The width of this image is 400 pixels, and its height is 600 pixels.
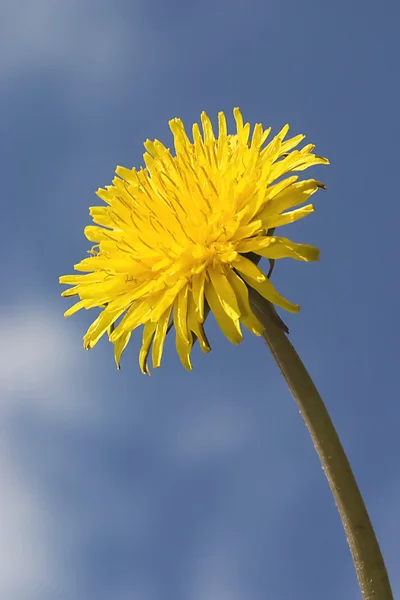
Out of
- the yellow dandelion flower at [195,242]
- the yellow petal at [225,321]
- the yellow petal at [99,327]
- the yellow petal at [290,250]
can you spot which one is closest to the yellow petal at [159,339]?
the yellow dandelion flower at [195,242]

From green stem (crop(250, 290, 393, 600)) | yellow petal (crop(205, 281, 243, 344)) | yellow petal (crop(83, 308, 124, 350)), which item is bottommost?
green stem (crop(250, 290, 393, 600))

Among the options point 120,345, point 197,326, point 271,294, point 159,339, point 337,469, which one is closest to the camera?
point 337,469

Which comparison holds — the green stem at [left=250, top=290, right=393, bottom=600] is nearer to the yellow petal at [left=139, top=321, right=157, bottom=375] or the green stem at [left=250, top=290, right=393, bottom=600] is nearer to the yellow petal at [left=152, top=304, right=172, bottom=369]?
the yellow petal at [left=152, top=304, right=172, bottom=369]

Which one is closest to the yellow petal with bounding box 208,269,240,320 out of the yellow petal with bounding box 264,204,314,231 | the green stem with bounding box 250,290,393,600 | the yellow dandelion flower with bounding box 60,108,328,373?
the yellow dandelion flower with bounding box 60,108,328,373

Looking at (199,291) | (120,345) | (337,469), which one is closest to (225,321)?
(199,291)

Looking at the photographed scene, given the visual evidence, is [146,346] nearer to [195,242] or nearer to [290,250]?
[195,242]

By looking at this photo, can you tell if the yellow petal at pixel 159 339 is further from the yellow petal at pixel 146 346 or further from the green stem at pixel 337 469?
the green stem at pixel 337 469

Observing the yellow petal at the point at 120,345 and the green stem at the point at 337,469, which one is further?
the yellow petal at the point at 120,345
